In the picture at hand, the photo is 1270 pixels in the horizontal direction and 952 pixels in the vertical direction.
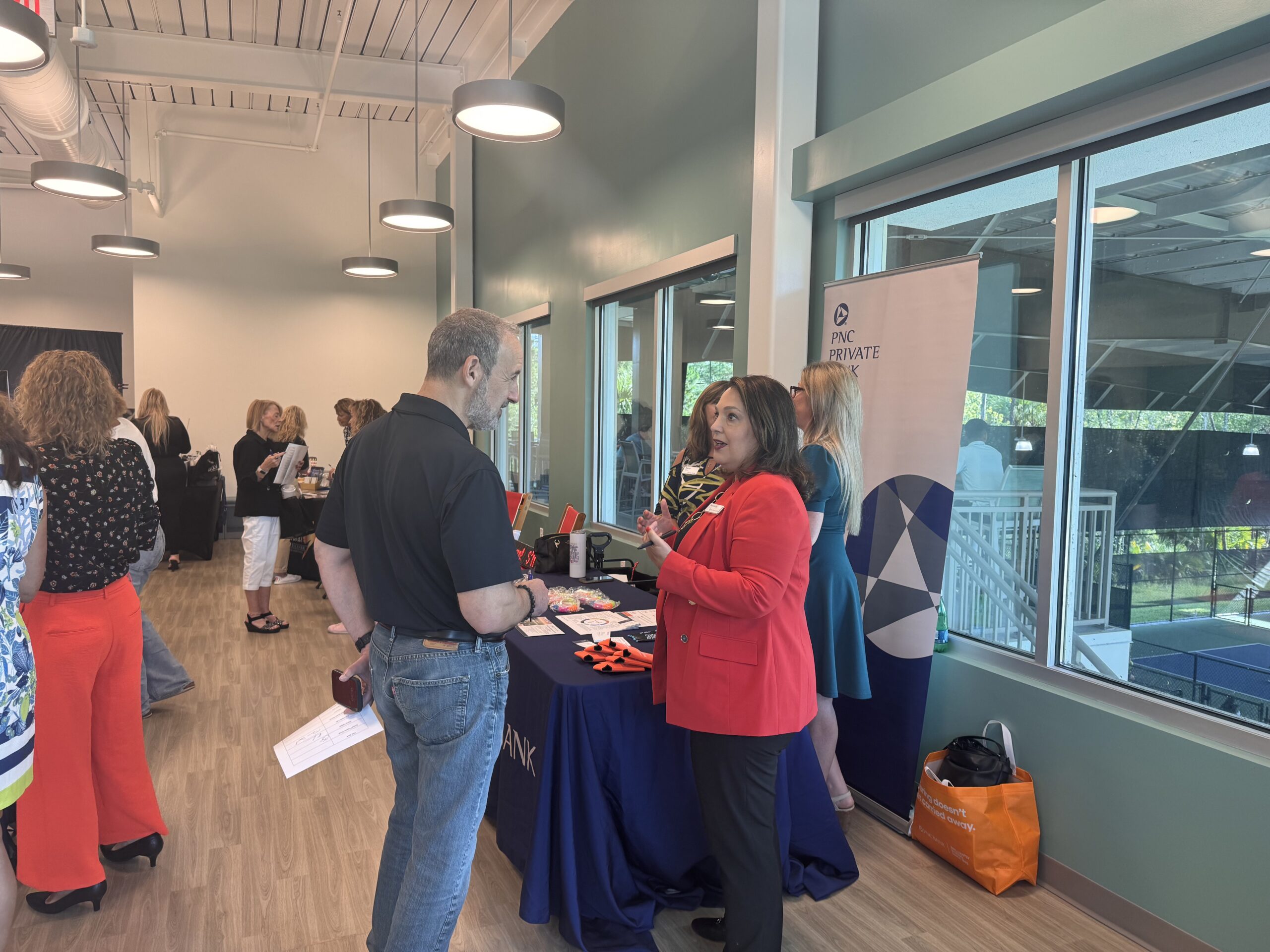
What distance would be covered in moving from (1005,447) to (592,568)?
69.6 inches

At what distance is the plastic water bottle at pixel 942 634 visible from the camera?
2.98 meters

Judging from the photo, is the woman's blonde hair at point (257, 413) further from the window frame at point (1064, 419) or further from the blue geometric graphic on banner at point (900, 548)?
the window frame at point (1064, 419)

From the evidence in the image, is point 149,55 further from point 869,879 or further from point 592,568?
point 869,879

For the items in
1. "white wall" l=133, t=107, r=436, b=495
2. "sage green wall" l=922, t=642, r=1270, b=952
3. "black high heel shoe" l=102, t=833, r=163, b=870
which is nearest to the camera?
"sage green wall" l=922, t=642, r=1270, b=952

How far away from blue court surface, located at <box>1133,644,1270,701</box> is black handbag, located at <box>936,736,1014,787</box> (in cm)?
52

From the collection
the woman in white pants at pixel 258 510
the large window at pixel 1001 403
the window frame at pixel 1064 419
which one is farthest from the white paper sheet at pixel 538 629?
the woman in white pants at pixel 258 510

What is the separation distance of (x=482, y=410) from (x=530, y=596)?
1.34ft

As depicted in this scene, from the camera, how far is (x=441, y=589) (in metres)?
1.68

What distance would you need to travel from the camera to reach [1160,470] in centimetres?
249

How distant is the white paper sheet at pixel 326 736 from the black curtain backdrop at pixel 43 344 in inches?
449

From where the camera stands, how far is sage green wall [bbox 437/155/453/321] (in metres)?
9.53

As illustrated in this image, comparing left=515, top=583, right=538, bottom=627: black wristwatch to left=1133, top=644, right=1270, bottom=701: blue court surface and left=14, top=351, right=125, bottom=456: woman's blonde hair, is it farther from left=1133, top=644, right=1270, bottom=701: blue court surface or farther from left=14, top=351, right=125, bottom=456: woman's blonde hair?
left=1133, top=644, right=1270, bottom=701: blue court surface

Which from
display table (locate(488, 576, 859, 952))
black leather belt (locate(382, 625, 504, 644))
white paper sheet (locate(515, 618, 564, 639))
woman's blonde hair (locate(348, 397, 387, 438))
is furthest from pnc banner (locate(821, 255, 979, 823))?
woman's blonde hair (locate(348, 397, 387, 438))

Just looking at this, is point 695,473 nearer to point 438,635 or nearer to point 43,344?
point 438,635
